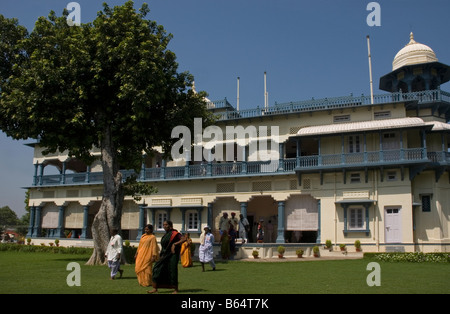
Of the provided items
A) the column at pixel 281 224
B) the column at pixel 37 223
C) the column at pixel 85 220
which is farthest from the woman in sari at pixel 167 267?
the column at pixel 37 223

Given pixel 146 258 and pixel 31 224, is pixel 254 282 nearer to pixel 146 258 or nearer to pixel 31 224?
pixel 146 258

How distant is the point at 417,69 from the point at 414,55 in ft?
2.81

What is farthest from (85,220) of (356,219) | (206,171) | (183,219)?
(356,219)

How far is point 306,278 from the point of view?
13.5 metres

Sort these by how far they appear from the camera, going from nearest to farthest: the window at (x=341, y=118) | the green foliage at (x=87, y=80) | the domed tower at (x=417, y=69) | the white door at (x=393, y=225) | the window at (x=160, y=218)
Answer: the green foliage at (x=87, y=80) → the white door at (x=393, y=225) → the window at (x=341, y=118) → the domed tower at (x=417, y=69) → the window at (x=160, y=218)

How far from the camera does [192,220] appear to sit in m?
30.3

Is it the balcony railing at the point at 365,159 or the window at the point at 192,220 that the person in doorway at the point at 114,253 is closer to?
the balcony railing at the point at 365,159

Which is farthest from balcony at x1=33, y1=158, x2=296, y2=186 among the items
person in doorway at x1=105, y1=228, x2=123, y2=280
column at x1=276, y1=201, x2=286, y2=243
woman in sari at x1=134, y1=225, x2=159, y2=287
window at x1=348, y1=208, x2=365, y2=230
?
woman in sari at x1=134, y1=225, x2=159, y2=287

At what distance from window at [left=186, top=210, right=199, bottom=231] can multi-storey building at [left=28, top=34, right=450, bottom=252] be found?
66mm

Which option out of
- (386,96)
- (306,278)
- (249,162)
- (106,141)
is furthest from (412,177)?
(106,141)

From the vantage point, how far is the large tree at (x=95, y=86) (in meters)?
18.1

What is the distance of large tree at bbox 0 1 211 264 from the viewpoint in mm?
18125

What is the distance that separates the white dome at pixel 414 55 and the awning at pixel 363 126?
5036 mm
